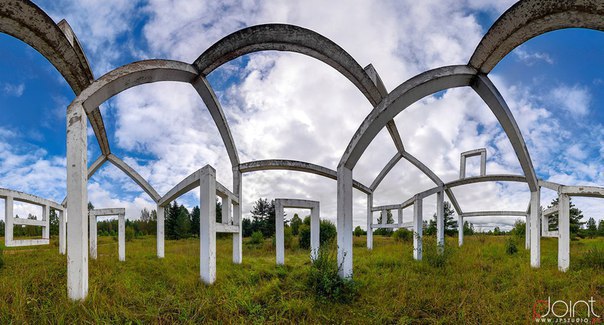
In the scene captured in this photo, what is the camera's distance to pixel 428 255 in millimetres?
10430

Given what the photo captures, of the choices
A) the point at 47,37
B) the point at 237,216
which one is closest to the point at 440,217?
the point at 237,216

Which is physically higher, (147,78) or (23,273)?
(147,78)

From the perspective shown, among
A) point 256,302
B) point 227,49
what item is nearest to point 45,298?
point 256,302

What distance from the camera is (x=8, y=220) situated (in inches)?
335

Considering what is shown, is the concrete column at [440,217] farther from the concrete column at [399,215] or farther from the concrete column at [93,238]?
the concrete column at [93,238]

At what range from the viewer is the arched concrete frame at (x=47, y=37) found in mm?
5516

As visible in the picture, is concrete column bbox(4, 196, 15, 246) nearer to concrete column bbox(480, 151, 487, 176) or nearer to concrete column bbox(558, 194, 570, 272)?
concrete column bbox(558, 194, 570, 272)

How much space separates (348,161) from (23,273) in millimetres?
7559

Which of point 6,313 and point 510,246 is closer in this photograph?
point 6,313

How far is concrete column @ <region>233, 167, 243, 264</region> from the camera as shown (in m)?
11.0

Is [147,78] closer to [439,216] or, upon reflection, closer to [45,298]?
[45,298]

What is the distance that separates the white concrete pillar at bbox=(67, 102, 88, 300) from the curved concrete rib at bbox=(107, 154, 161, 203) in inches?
301

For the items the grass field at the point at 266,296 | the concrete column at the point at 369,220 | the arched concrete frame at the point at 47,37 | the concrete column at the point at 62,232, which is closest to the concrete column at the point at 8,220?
the grass field at the point at 266,296

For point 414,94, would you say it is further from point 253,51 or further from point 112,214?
point 112,214
